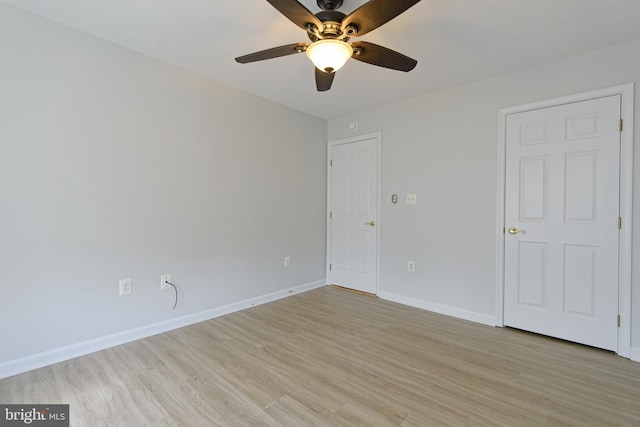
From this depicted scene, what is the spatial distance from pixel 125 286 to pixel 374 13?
263 cm

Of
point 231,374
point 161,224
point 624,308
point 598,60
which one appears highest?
point 598,60

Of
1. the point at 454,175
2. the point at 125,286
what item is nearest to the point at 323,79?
the point at 454,175

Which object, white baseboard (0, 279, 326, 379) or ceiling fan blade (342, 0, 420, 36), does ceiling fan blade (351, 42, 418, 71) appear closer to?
ceiling fan blade (342, 0, 420, 36)

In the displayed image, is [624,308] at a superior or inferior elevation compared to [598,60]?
inferior

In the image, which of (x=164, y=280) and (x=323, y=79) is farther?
(x=164, y=280)

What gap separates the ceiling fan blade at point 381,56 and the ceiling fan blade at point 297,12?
29 cm

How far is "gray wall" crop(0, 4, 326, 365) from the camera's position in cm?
195

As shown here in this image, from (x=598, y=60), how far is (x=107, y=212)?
4081 mm

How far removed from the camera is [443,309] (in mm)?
3109

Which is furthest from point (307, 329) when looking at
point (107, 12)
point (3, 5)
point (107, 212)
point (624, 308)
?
point (3, 5)

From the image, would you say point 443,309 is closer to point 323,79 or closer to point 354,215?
point 354,215

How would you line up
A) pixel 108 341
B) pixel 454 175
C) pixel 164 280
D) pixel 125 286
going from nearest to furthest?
pixel 108 341
pixel 125 286
pixel 164 280
pixel 454 175

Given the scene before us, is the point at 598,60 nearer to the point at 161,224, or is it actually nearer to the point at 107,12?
the point at 107,12

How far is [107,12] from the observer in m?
1.95
